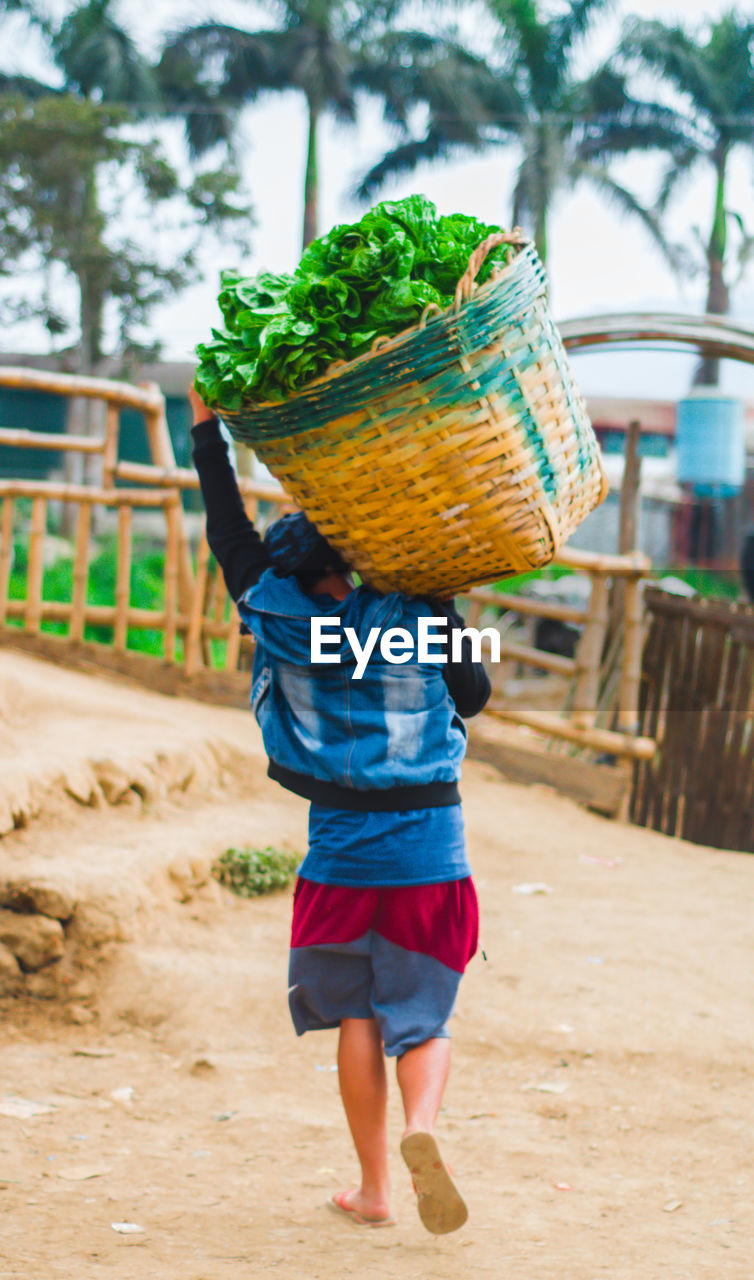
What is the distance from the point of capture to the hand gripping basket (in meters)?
1.80

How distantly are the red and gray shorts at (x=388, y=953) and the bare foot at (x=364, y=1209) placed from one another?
0.40 meters

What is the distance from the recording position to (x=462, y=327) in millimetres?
1791

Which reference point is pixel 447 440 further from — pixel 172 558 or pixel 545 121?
pixel 545 121

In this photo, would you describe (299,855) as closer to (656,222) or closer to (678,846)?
(678,846)

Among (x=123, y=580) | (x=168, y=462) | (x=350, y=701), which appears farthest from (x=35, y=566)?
(x=350, y=701)

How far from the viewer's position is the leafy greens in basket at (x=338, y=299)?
180cm

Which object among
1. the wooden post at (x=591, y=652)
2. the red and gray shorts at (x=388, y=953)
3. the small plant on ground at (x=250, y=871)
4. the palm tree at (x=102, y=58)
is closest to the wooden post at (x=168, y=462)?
the wooden post at (x=591, y=652)

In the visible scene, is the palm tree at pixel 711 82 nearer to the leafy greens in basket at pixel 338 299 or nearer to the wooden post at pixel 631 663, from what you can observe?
the wooden post at pixel 631 663

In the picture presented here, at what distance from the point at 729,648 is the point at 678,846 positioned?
3.29 ft

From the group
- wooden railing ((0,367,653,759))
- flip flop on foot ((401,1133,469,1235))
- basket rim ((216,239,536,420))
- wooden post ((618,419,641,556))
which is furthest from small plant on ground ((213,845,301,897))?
wooden post ((618,419,641,556))

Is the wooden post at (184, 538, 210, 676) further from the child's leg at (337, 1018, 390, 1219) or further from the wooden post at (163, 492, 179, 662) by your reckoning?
the child's leg at (337, 1018, 390, 1219)

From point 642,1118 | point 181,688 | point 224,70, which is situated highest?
point 224,70

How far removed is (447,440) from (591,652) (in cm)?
431

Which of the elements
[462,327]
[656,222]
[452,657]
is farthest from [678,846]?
[656,222]
